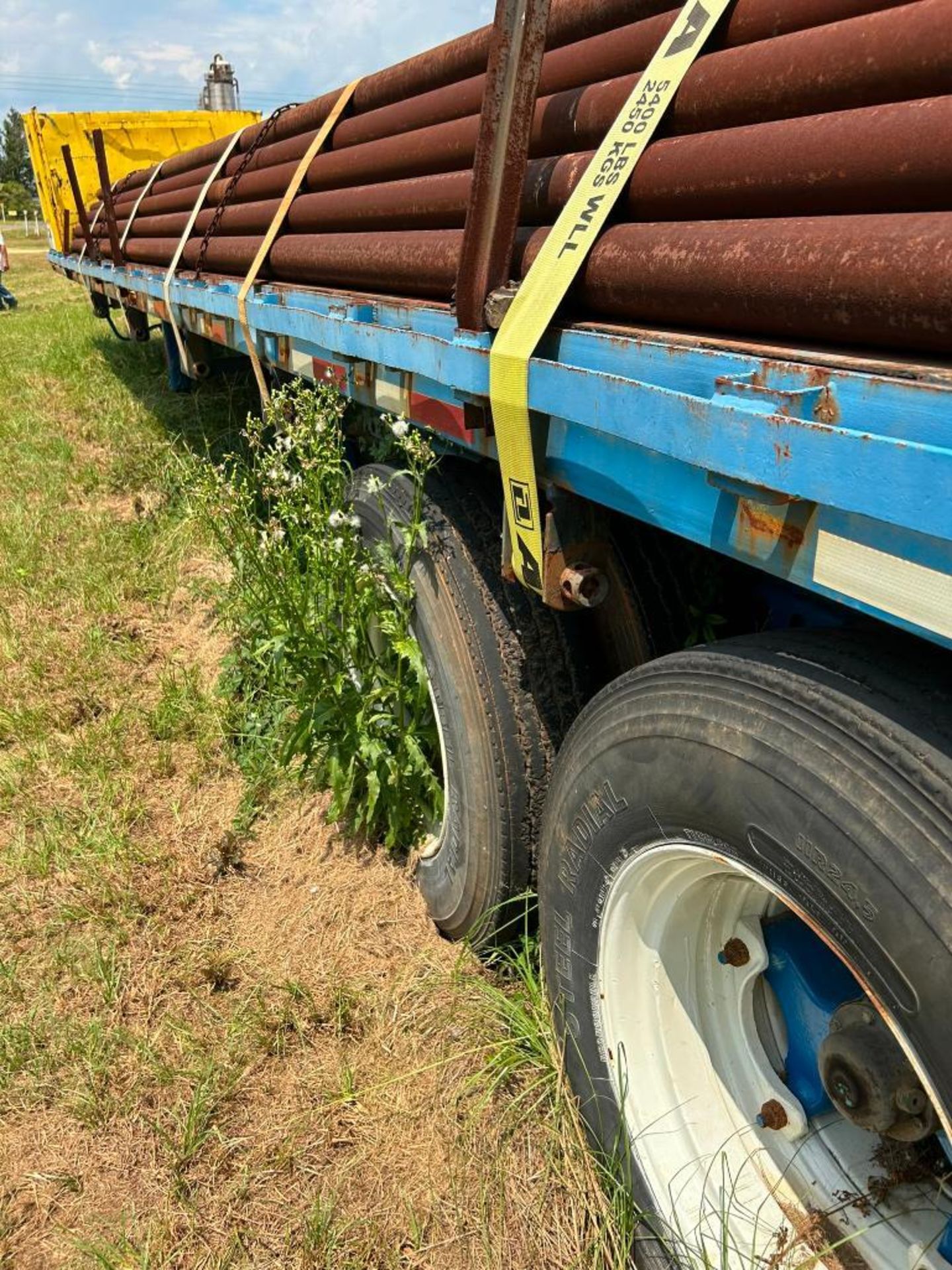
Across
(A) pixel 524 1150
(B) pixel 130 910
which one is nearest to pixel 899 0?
(A) pixel 524 1150

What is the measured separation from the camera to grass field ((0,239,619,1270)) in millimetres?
1816

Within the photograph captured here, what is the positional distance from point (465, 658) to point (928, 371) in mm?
1243

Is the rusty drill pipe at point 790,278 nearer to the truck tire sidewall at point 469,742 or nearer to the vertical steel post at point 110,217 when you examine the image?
the truck tire sidewall at point 469,742

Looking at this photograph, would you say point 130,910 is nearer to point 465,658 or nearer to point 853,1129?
point 465,658

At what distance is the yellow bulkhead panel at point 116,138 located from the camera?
30.5ft

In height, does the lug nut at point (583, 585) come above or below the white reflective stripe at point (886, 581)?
below

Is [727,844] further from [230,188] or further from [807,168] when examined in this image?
[230,188]

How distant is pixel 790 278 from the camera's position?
1188mm

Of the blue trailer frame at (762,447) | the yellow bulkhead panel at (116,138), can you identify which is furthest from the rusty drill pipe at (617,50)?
the yellow bulkhead panel at (116,138)

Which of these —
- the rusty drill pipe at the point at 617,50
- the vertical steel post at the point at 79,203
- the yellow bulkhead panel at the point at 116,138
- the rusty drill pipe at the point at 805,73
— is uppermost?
the yellow bulkhead panel at the point at 116,138

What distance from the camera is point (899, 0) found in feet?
4.09

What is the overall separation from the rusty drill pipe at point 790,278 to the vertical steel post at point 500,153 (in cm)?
20

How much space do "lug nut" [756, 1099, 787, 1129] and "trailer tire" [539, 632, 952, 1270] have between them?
35 millimetres

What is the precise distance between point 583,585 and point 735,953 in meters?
0.71
